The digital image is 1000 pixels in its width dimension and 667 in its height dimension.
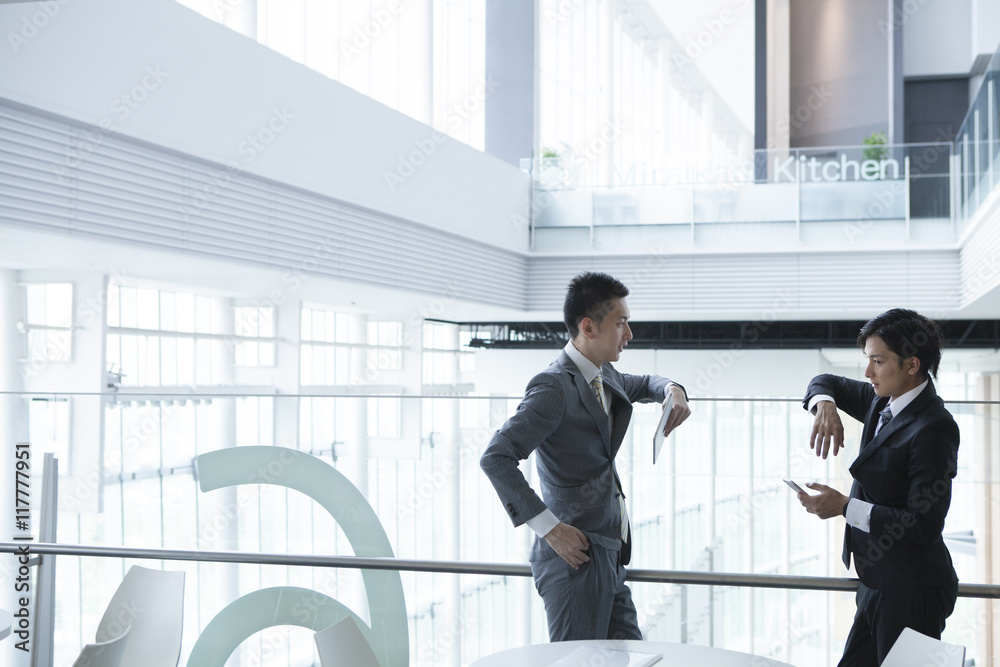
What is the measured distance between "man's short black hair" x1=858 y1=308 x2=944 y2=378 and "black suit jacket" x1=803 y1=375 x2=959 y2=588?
7 centimetres

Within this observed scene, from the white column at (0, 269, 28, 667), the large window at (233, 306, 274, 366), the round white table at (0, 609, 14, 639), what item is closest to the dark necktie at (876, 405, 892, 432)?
the round white table at (0, 609, 14, 639)

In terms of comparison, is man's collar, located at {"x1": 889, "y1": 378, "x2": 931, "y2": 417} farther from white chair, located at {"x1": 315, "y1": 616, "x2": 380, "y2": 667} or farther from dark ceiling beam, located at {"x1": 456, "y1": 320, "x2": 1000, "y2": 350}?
dark ceiling beam, located at {"x1": 456, "y1": 320, "x2": 1000, "y2": 350}

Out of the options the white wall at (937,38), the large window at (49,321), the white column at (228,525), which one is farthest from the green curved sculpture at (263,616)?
the white wall at (937,38)

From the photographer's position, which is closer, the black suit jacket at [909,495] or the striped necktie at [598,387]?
the black suit jacket at [909,495]

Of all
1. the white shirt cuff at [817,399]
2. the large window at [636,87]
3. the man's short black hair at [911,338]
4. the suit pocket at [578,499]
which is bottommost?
the suit pocket at [578,499]

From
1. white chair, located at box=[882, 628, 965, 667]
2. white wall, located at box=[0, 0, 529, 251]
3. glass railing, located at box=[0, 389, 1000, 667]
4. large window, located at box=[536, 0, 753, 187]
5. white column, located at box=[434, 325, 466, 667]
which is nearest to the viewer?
white chair, located at box=[882, 628, 965, 667]

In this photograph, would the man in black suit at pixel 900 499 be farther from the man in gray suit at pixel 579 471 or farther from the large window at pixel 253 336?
the large window at pixel 253 336

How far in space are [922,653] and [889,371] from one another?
0.64 meters

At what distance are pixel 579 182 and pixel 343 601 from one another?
10787mm

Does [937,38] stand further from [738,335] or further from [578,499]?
[578,499]

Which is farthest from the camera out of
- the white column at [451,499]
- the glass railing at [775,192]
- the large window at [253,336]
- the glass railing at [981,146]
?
the glass railing at [775,192]

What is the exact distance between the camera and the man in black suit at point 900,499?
2.06 m

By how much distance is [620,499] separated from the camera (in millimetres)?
2471

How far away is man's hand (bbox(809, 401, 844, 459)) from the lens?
93.0 inches
